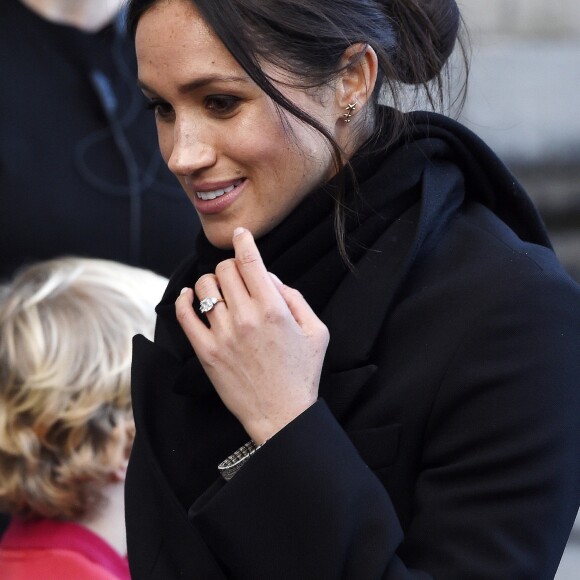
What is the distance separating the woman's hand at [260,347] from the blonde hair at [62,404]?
2.88ft

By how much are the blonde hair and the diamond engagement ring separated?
86 centimetres

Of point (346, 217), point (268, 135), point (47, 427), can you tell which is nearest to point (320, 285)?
point (346, 217)

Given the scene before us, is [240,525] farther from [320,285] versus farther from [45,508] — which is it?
[45,508]

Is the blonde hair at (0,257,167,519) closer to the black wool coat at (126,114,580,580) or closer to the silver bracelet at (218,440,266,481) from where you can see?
the black wool coat at (126,114,580,580)

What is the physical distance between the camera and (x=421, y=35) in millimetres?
1981

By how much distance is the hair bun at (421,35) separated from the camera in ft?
6.46

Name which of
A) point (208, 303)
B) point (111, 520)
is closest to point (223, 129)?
point (208, 303)

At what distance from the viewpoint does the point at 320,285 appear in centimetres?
192

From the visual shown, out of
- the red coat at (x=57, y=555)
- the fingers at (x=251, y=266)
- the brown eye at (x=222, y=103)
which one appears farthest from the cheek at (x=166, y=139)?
the red coat at (x=57, y=555)

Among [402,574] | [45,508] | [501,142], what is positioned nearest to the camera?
[402,574]

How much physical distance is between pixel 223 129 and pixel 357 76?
0.78 ft

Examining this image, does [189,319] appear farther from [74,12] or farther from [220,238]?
[74,12]

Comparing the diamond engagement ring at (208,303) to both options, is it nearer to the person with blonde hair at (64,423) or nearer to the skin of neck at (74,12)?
the person with blonde hair at (64,423)

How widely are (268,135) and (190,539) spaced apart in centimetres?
60
